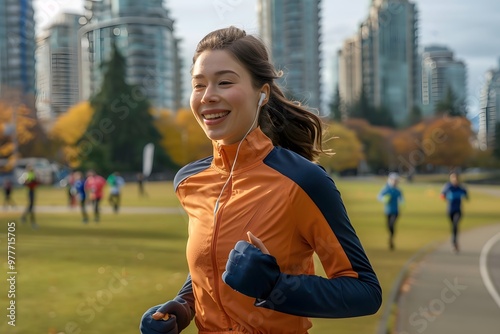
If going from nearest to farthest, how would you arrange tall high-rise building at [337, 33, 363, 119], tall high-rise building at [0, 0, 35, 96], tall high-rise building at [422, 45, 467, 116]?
tall high-rise building at [422, 45, 467, 116]
tall high-rise building at [0, 0, 35, 96]
tall high-rise building at [337, 33, 363, 119]

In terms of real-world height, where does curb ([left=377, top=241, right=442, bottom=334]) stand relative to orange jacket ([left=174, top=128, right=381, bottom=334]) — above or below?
below

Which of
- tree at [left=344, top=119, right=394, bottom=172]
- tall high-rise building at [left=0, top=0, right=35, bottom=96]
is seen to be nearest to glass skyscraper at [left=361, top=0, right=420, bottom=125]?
tree at [left=344, top=119, right=394, bottom=172]

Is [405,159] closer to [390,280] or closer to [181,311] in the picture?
[390,280]

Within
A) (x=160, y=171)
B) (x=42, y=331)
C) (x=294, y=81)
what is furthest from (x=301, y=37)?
(x=42, y=331)

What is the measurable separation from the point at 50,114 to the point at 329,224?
143 feet

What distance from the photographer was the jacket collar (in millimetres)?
1757

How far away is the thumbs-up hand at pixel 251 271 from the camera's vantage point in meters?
1.52

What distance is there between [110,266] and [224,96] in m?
8.66

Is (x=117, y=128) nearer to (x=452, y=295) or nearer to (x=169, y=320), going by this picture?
(x=452, y=295)

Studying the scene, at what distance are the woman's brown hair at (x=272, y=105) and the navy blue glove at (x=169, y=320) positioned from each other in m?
0.51

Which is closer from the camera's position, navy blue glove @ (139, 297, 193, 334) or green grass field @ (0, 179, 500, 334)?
navy blue glove @ (139, 297, 193, 334)

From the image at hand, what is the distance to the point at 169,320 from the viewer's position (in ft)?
5.80

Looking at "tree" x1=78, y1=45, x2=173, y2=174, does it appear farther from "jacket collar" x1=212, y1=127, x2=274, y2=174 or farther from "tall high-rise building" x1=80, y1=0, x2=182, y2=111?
"jacket collar" x1=212, y1=127, x2=274, y2=174

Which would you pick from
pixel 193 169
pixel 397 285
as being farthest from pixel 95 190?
pixel 193 169
